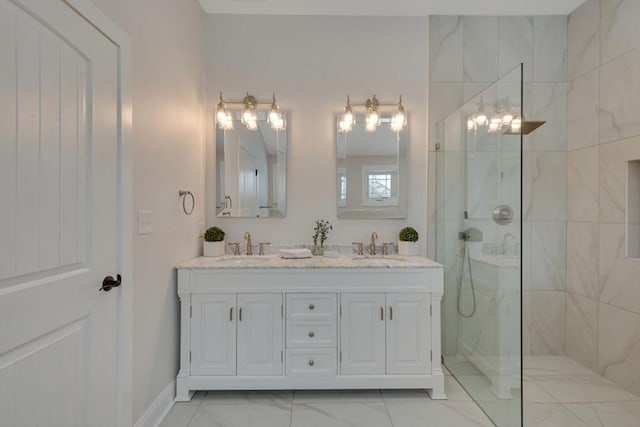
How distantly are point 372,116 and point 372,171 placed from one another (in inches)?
18.2

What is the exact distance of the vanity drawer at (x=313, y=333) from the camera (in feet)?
6.72

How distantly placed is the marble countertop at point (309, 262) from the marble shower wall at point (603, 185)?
1.40m

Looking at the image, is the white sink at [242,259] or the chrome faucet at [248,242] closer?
the white sink at [242,259]

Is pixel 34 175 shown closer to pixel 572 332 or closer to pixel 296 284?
pixel 296 284

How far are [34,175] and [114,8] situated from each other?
919 millimetres

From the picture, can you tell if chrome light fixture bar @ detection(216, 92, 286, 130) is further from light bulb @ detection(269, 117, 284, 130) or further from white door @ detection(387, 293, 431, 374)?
white door @ detection(387, 293, 431, 374)

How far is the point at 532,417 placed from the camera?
6.26 ft

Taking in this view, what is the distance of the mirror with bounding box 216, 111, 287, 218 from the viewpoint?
8.61 feet

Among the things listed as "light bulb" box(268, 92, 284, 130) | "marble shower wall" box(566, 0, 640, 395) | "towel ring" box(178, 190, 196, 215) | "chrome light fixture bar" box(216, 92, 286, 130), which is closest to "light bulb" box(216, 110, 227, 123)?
"chrome light fixture bar" box(216, 92, 286, 130)

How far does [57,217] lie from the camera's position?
112 centimetres

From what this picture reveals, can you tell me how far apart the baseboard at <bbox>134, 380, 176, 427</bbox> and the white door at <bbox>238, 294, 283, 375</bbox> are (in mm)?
447

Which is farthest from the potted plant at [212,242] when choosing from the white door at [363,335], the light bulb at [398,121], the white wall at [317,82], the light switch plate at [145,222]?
the light bulb at [398,121]

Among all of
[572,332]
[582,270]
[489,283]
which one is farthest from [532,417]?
[582,270]

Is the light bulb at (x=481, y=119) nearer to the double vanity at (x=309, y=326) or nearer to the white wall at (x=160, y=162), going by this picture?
the double vanity at (x=309, y=326)
